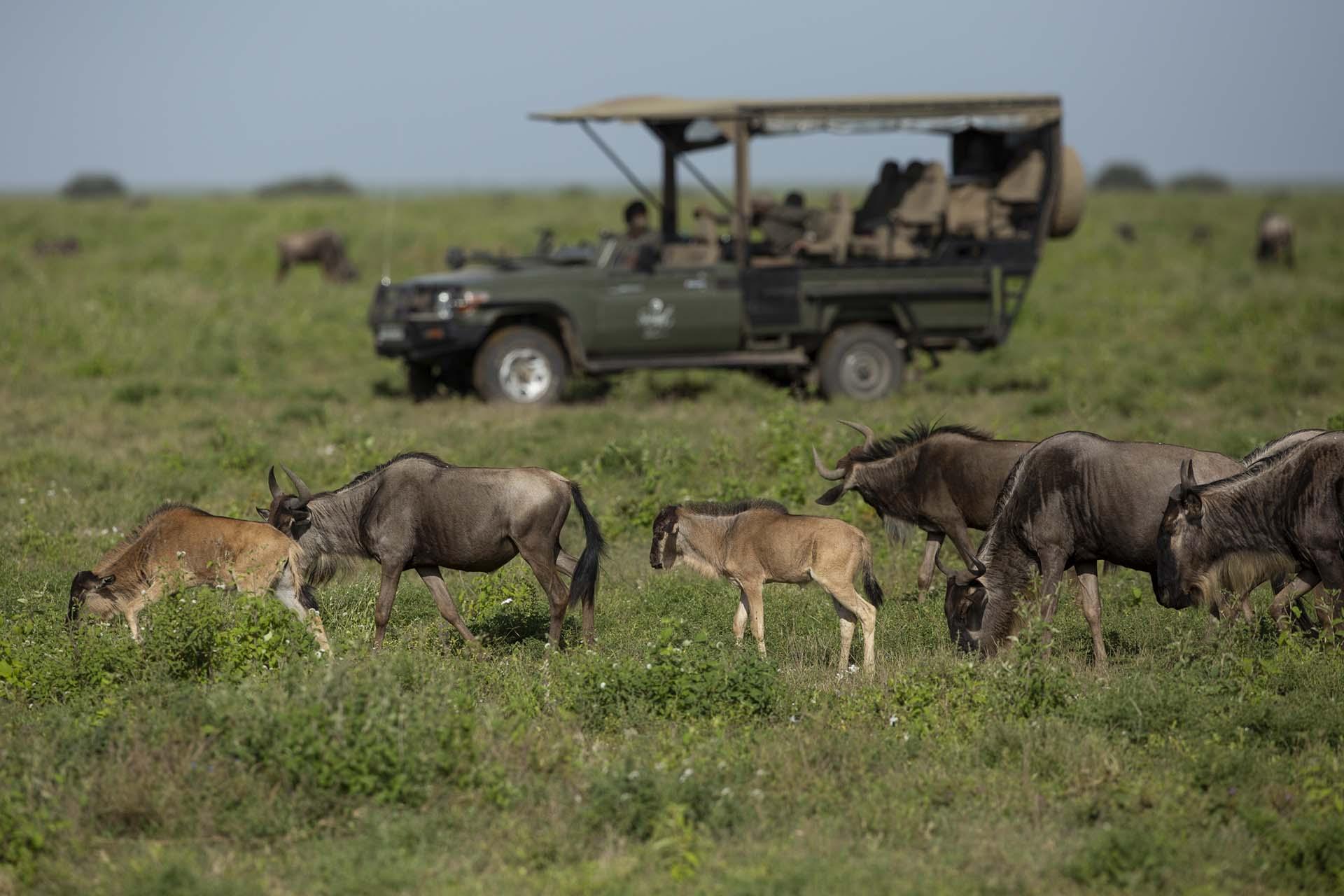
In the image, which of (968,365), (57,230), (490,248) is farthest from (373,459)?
(57,230)

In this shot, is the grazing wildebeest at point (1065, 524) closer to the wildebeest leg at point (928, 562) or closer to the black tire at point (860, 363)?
the wildebeest leg at point (928, 562)

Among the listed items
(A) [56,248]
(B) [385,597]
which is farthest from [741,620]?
(A) [56,248]

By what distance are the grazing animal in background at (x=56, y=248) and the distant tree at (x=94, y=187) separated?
58.5m

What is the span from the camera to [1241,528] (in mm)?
7656

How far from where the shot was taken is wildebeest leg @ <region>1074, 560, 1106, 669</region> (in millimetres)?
7812

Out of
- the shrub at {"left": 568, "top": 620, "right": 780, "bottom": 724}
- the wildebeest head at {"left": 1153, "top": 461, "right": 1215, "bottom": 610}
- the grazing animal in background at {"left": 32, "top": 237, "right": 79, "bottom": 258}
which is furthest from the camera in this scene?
the grazing animal in background at {"left": 32, "top": 237, "right": 79, "bottom": 258}

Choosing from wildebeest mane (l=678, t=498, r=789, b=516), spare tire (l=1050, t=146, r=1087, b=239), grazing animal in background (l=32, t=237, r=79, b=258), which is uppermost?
spare tire (l=1050, t=146, r=1087, b=239)

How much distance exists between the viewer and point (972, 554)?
9062mm

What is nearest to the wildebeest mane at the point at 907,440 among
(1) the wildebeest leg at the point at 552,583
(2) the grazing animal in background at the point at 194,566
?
(1) the wildebeest leg at the point at 552,583

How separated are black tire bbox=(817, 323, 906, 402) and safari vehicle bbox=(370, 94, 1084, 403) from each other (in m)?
0.02

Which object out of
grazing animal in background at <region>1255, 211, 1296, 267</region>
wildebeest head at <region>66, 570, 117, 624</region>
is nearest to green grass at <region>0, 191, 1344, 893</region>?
wildebeest head at <region>66, 570, 117, 624</region>

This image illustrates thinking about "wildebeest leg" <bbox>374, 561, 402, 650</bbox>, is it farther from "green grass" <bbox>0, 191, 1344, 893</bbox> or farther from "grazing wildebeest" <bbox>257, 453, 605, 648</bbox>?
"green grass" <bbox>0, 191, 1344, 893</bbox>

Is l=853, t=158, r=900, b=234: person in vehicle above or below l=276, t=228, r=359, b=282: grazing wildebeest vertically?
above

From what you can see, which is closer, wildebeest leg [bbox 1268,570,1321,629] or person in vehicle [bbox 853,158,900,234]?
wildebeest leg [bbox 1268,570,1321,629]
